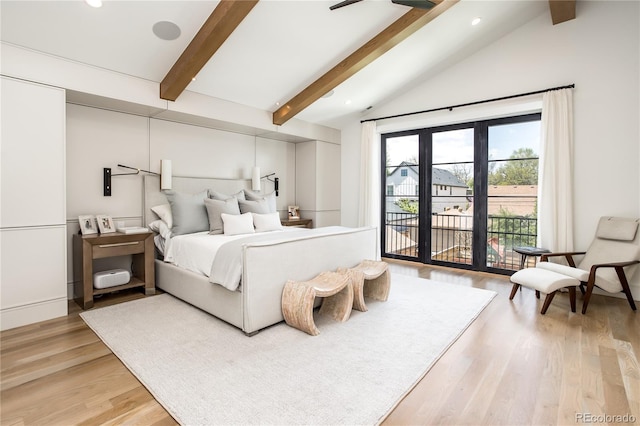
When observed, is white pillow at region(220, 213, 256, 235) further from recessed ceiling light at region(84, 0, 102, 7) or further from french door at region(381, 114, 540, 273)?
french door at region(381, 114, 540, 273)

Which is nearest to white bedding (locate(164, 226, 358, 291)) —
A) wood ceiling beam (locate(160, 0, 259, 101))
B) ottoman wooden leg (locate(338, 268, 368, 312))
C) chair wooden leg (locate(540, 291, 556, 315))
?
ottoman wooden leg (locate(338, 268, 368, 312))

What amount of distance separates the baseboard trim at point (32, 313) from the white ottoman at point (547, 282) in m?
4.57

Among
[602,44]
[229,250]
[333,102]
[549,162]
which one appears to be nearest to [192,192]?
[229,250]

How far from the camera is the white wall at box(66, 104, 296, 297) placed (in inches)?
144

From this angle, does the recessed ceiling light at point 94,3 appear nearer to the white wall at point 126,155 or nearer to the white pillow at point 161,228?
the white wall at point 126,155

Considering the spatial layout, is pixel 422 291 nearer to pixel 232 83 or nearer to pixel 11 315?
pixel 232 83

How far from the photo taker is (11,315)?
2.87 m

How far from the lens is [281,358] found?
228 centimetres

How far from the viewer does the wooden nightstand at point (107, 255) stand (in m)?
3.26

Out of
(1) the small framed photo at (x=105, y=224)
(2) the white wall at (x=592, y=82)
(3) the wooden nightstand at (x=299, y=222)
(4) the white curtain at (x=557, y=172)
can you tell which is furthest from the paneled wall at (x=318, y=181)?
(4) the white curtain at (x=557, y=172)

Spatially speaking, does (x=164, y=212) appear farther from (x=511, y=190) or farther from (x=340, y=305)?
(x=511, y=190)

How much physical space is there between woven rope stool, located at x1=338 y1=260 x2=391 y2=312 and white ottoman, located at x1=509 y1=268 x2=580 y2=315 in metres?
1.35

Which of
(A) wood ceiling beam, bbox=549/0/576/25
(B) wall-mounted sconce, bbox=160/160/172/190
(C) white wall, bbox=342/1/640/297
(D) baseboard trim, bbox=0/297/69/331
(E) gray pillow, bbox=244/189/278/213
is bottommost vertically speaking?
(D) baseboard trim, bbox=0/297/69/331

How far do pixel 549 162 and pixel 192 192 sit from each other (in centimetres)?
474
